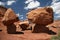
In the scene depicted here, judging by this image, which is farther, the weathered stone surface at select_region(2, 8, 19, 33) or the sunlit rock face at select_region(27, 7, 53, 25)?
the sunlit rock face at select_region(27, 7, 53, 25)

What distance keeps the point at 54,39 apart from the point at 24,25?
47.1 feet

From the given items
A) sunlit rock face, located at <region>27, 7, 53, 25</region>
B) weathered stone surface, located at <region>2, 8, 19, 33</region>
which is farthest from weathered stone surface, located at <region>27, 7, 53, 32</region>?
weathered stone surface, located at <region>2, 8, 19, 33</region>

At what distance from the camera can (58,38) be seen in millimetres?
15281

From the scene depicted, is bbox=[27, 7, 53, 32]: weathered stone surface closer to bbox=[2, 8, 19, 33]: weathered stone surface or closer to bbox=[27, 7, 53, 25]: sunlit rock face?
bbox=[27, 7, 53, 25]: sunlit rock face

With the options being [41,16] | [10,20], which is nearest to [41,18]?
[41,16]

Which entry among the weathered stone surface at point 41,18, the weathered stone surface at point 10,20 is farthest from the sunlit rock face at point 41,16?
the weathered stone surface at point 10,20

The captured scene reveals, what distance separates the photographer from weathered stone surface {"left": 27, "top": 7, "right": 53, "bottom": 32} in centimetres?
2278

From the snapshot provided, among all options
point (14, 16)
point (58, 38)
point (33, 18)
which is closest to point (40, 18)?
point (33, 18)

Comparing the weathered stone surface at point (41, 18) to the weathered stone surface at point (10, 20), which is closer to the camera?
the weathered stone surface at point (10, 20)

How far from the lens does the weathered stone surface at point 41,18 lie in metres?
22.8

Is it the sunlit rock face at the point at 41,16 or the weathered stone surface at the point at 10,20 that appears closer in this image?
the weathered stone surface at the point at 10,20

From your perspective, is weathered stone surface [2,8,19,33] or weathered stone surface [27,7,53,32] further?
weathered stone surface [27,7,53,32]

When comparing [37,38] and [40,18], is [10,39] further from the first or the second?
[40,18]

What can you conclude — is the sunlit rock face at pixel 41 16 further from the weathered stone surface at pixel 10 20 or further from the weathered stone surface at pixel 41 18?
the weathered stone surface at pixel 10 20
